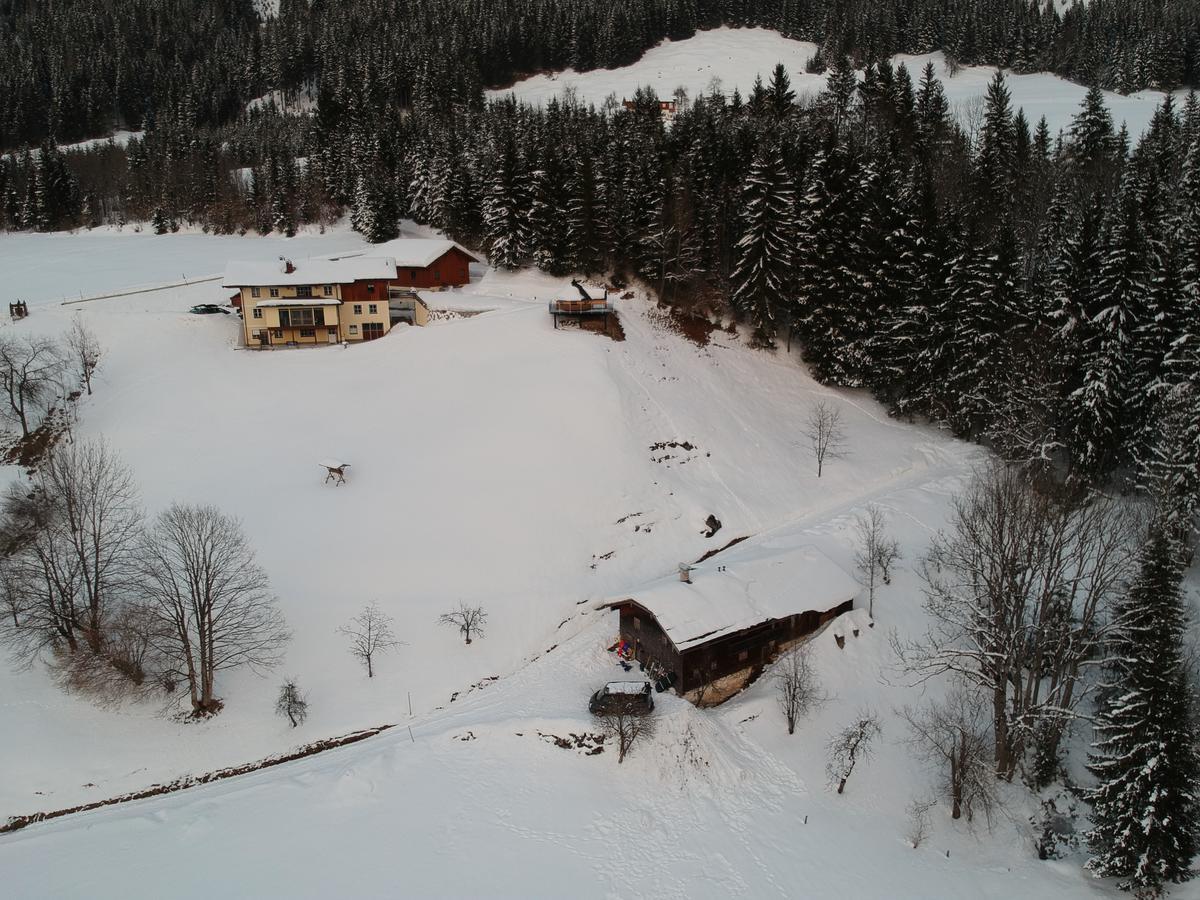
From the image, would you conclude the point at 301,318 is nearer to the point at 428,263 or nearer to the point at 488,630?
the point at 428,263

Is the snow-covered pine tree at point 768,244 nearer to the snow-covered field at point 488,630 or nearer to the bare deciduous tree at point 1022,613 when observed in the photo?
the snow-covered field at point 488,630

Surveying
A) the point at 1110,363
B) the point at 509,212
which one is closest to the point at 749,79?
the point at 509,212

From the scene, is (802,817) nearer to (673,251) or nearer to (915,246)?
(915,246)

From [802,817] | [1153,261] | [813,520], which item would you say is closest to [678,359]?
[813,520]

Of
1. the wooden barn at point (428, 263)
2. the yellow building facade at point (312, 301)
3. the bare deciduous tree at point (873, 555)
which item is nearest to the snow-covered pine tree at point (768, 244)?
the bare deciduous tree at point (873, 555)

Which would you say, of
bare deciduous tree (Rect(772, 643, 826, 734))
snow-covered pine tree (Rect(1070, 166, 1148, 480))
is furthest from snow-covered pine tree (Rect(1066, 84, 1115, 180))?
bare deciduous tree (Rect(772, 643, 826, 734))

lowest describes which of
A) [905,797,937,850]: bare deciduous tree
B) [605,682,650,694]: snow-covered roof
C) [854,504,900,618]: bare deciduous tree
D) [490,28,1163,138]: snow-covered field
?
[905,797,937,850]: bare deciduous tree

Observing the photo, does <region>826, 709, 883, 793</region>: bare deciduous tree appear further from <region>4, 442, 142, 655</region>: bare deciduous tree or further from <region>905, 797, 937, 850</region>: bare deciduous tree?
<region>4, 442, 142, 655</region>: bare deciduous tree
